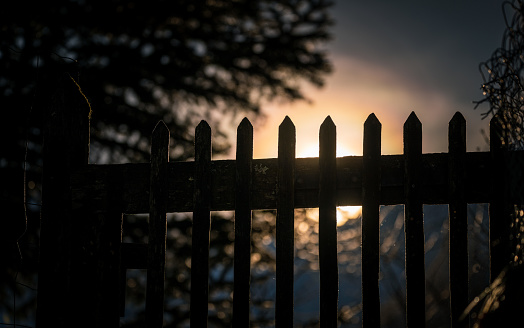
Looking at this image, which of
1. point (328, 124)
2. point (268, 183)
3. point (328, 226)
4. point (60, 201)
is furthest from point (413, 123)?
point (60, 201)

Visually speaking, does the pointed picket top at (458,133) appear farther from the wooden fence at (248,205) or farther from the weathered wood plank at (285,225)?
the weathered wood plank at (285,225)

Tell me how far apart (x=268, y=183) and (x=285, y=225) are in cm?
24

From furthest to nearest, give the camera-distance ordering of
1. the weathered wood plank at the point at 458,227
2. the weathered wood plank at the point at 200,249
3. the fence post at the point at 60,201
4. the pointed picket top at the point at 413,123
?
the fence post at the point at 60,201, the weathered wood plank at the point at 200,249, the pointed picket top at the point at 413,123, the weathered wood plank at the point at 458,227

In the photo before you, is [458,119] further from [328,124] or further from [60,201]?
[60,201]

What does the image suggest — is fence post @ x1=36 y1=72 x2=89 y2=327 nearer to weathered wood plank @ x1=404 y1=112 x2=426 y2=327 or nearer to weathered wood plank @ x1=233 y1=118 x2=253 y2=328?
weathered wood plank @ x1=233 y1=118 x2=253 y2=328

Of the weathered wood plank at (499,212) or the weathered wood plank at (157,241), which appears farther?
the weathered wood plank at (157,241)

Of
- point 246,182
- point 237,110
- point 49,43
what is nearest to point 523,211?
point 246,182

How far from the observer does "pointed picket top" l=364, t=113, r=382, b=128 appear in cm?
269

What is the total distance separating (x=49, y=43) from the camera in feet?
19.4

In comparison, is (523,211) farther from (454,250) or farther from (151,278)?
(151,278)

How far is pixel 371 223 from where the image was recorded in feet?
8.59

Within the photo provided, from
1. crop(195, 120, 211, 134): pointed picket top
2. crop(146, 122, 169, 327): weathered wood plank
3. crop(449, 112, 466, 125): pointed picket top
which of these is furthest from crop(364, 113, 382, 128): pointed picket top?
crop(146, 122, 169, 327): weathered wood plank

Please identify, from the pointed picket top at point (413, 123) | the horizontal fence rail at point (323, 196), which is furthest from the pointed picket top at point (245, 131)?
the pointed picket top at point (413, 123)

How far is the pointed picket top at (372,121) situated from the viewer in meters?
2.69
